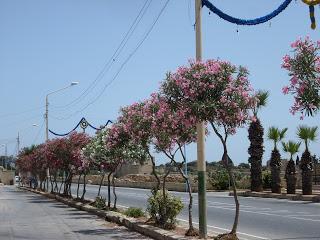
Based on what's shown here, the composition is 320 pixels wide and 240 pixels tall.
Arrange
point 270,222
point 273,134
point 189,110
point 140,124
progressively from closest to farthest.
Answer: point 189,110
point 140,124
point 270,222
point 273,134

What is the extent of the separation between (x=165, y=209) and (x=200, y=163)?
10.6 ft

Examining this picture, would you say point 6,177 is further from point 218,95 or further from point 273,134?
point 218,95

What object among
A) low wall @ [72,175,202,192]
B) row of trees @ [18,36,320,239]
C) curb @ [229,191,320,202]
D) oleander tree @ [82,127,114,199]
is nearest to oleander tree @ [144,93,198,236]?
row of trees @ [18,36,320,239]

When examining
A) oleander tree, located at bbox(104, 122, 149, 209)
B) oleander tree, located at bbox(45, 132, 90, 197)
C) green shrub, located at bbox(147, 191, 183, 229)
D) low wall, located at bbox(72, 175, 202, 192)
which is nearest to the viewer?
green shrub, located at bbox(147, 191, 183, 229)

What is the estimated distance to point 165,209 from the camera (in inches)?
633

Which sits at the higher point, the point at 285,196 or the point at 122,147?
the point at 122,147

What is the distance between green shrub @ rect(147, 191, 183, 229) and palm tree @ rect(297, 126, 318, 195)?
17805 mm

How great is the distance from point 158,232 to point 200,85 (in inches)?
175

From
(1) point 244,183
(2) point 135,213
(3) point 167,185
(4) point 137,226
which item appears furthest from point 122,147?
(3) point 167,185

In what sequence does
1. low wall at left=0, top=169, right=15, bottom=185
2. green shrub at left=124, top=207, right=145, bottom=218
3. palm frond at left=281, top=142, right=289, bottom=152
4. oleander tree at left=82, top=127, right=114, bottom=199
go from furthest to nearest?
low wall at left=0, top=169, right=15, bottom=185, palm frond at left=281, top=142, right=289, bottom=152, oleander tree at left=82, top=127, right=114, bottom=199, green shrub at left=124, top=207, right=145, bottom=218

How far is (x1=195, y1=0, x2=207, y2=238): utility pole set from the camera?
12930 millimetres

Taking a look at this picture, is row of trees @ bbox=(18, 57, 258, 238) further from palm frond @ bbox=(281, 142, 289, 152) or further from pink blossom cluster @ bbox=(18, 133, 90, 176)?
palm frond @ bbox=(281, 142, 289, 152)

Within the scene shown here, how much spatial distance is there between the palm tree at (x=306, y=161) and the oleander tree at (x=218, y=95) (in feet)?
70.0

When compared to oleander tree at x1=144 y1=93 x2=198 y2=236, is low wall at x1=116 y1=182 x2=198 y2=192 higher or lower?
lower
